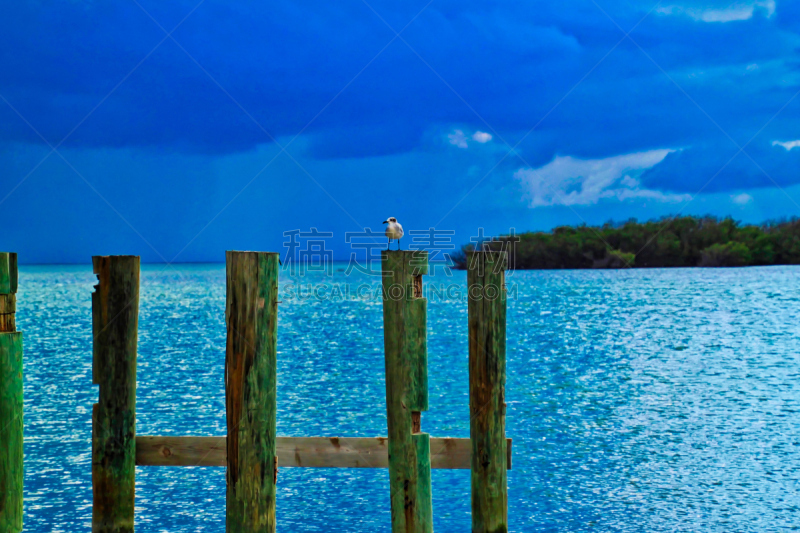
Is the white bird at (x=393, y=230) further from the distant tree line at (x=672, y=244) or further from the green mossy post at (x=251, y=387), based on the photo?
the distant tree line at (x=672, y=244)

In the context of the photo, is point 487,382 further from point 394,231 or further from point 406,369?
point 394,231

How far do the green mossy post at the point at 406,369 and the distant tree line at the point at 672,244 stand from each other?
116383 millimetres

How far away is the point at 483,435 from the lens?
645cm

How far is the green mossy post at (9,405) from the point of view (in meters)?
6.21

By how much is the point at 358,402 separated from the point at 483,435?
12.8 metres

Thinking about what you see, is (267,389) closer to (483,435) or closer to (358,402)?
(483,435)

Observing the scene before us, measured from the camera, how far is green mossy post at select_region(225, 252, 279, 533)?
594cm

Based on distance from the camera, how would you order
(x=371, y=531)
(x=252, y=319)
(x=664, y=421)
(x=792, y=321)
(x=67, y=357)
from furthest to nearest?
(x=792, y=321)
(x=67, y=357)
(x=664, y=421)
(x=371, y=531)
(x=252, y=319)

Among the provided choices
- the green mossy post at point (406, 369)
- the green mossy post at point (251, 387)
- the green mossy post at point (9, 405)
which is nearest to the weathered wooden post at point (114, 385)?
the green mossy post at point (9, 405)

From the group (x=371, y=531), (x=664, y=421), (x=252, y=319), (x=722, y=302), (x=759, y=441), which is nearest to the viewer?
(x=252, y=319)

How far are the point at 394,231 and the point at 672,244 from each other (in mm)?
127157

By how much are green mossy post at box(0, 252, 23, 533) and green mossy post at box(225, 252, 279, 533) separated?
1943 millimetres

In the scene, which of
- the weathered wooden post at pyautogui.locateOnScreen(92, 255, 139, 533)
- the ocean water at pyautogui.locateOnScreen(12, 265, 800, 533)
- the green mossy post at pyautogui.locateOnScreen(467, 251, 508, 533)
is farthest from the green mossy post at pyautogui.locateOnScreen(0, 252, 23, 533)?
the green mossy post at pyautogui.locateOnScreen(467, 251, 508, 533)

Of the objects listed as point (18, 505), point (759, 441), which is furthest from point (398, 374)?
point (759, 441)
